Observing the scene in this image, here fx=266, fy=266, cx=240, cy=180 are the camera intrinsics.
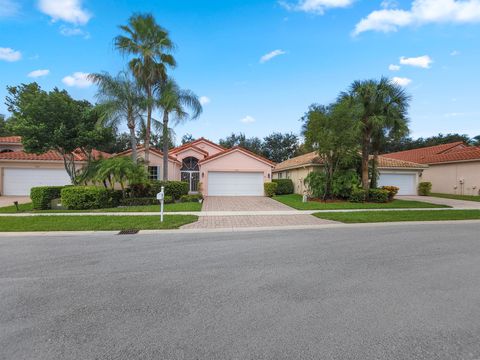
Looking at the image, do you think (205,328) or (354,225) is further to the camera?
(354,225)

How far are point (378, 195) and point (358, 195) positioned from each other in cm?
134

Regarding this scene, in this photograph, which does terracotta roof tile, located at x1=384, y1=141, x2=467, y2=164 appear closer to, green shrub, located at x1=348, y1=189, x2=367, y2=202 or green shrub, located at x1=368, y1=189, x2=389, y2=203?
green shrub, located at x1=368, y1=189, x2=389, y2=203

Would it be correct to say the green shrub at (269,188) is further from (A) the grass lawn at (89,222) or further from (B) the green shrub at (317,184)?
(A) the grass lawn at (89,222)

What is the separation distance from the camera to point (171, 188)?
54.3 feet

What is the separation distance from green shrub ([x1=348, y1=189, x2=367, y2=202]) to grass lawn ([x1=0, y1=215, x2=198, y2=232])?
1054cm

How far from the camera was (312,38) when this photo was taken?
46.7 ft

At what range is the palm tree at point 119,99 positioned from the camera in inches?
622

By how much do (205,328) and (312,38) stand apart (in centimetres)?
1521

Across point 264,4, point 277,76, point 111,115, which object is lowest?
point 111,115

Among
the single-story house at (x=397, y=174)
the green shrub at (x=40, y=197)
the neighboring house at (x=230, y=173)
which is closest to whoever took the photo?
the green shrub at (x=40, y=197)

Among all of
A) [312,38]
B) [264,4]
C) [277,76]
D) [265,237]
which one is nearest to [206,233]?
[265,237]

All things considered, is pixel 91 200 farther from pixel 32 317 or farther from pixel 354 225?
pixel 354 225

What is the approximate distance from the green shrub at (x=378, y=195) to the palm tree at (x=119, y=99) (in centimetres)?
1491

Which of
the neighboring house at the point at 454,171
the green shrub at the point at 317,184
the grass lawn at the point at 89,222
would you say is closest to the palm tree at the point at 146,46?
the grass lawn at the point at 89,222
